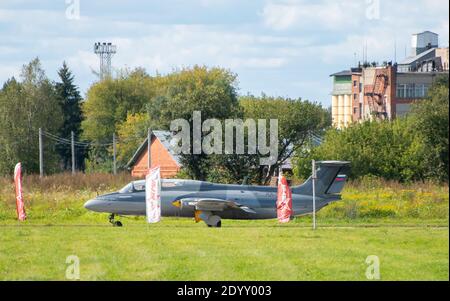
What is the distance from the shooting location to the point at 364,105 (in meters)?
128

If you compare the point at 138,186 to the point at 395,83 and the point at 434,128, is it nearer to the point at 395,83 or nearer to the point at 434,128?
the point at 434,128

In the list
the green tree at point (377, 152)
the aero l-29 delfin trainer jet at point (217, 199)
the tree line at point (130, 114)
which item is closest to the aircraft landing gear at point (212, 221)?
the aero l-29 delfin trainer jet at point (217, 199)

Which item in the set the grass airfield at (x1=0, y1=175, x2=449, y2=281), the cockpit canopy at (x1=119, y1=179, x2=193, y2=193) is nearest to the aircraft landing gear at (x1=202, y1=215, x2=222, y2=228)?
the cockpit canopy at (x1=119, y1=179, x2=193, y2=193)

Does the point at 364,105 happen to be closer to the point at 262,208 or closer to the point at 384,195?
the point at 384,195

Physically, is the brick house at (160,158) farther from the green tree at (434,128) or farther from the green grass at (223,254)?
the green grass at (223,254)

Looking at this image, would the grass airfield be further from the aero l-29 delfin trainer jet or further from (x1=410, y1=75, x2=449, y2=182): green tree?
A: (x1=410, y1=75, x2=449, y2=182): green tree

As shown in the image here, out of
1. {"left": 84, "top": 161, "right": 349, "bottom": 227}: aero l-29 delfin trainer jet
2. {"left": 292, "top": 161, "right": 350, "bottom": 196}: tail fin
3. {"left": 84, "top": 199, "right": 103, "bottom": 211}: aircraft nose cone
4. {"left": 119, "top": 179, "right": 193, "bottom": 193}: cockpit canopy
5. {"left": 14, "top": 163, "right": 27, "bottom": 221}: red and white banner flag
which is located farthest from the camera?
{"left": 292, "top": 161, "right": 350, "bottom": 196}: tail fin

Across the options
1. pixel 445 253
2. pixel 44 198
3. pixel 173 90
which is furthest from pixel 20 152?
pixel 445 253

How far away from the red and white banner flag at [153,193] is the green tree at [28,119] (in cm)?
5539

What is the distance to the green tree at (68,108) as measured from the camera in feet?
388

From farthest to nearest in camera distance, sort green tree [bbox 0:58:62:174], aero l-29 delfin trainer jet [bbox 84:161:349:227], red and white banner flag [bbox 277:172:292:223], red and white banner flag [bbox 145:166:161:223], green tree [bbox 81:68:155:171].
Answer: green tree [bbox 81:68:155:171] → green tree [bbox 0:58:62:174] → aero l-29 delfin trainer jet [bbox 84:161:349:227] → red and white banner flag [bbox 277:172:292:223] → red and white banner flag [bbox 145:166:161:223]

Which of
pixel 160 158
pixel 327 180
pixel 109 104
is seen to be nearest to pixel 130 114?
pixel 109 104

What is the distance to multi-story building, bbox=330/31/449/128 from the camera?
122062mm

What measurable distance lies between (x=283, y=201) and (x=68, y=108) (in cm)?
8341
